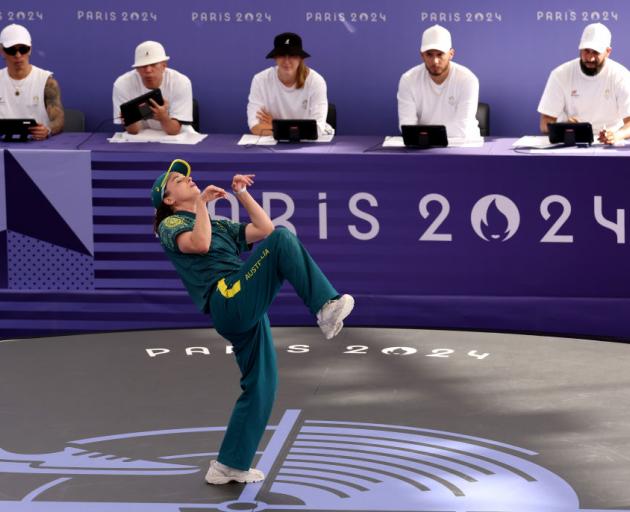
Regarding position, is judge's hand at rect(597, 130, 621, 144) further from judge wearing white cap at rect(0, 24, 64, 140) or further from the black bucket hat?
judge wearing white cap at rect(0, 24, 64, 140)

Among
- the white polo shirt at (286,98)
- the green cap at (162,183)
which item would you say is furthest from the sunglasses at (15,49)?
the green cap at (162,183)

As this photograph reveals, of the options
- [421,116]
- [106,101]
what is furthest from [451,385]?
[106,101]

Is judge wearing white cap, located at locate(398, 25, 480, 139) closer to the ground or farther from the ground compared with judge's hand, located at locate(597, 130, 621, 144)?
farther from the ground

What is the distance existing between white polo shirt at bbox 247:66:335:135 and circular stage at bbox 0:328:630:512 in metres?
2.05

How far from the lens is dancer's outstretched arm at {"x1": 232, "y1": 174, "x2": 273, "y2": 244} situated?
208 inches

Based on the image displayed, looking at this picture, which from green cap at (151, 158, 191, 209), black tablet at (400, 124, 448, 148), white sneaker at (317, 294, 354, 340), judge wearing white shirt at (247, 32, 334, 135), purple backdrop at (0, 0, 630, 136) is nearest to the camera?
white sneaker at (317, 294, 354, 340)

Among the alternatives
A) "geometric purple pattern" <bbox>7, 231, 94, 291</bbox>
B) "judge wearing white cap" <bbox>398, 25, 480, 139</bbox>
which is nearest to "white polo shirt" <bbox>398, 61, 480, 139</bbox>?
"judge wearing white cap" <bbox>398, 25, 480, 139</bbox>

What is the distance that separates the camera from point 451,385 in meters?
6.68

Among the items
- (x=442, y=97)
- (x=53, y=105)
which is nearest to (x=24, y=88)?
(x=53, y=105)

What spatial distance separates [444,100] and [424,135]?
0.70 metres

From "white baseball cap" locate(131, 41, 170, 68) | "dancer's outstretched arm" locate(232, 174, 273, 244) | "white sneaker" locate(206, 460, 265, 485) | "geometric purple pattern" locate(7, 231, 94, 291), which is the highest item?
"white baseball cap" locate(131, 41, 170, 68)

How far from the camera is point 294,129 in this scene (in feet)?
28.8

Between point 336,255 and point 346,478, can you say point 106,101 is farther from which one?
point 346,478

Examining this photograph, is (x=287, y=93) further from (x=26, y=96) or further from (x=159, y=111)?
(x=26, y=96)
